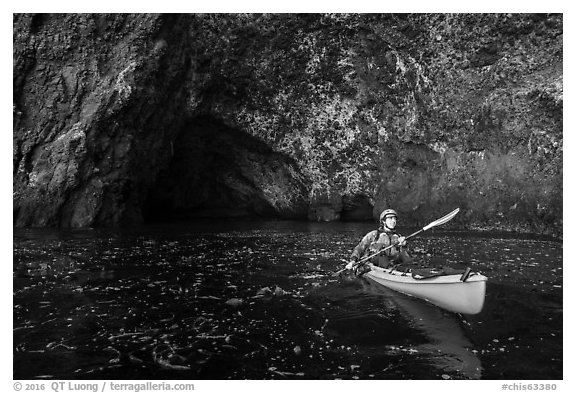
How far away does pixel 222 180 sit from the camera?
35.2 m

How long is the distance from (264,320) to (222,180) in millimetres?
25923

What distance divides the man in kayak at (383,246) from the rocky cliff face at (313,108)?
11608 millimetres

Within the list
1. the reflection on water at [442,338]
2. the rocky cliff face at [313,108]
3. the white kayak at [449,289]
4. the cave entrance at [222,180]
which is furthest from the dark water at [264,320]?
the cave entrance at [222,180]

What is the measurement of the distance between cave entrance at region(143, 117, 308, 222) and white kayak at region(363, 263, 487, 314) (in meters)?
20.0

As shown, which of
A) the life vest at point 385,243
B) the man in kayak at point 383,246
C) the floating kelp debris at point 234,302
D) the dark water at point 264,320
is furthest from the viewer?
the life vest at point 385,243

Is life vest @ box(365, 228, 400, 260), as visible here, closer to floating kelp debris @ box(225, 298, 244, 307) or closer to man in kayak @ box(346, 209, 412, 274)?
man in kayak @ box(346, 209, 412, 274)

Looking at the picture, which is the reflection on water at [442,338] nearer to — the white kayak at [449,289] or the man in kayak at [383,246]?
the white kayak at [449,289]

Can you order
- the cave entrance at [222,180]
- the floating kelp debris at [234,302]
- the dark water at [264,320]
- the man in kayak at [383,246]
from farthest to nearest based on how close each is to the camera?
the cave entrance at [222,180], the man in kayak at [383,246], the floating kelp debris at [234,302], the dark water at [264,320]

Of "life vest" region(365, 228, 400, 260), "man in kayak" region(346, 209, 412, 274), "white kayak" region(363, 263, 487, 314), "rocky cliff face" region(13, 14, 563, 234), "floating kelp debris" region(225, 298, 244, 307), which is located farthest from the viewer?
"rocky cliff face" region(13, 14, 563, 234)

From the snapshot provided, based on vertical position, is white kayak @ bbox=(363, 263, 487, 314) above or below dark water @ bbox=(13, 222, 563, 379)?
above

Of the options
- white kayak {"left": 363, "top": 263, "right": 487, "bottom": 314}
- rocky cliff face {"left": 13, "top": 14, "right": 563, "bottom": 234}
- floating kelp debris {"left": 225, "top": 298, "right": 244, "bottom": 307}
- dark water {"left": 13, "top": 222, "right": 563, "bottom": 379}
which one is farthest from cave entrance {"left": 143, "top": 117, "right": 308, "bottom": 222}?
floating kelp debris {"left": 225, "top": 298, "right": 244, "bottom": 307}

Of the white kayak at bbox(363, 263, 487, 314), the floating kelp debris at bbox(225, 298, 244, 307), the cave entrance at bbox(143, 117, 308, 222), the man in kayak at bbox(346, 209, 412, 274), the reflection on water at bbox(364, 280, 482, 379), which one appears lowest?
the reflection on water at bbox(364, 280, 482, 379)

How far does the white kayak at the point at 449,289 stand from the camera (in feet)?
31.1

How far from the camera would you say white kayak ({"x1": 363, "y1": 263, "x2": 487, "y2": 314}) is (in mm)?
9490
